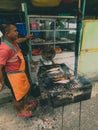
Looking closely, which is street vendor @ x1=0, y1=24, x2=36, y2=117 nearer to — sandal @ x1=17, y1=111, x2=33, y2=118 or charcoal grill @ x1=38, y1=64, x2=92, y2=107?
sandal @ x1=17, y1=111, x2=33, y2=118

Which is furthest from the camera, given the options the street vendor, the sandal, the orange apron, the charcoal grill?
the sandal

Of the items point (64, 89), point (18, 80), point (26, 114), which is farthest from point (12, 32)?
point (26, 114)

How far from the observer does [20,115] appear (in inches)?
145

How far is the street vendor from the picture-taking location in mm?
3098

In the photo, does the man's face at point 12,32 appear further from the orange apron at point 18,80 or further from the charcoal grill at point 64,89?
the charcoal grill at point 64,89

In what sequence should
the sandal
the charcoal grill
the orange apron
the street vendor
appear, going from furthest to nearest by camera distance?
the sandal < the orange apron < the street vendor < the charcoal grill

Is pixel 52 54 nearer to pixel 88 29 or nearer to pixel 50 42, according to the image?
pixel 88 29

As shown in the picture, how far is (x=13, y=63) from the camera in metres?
3.33

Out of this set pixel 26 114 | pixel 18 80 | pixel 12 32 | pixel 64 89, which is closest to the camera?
pixel 64 89

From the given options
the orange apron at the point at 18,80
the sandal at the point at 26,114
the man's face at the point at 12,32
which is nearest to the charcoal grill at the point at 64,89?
the orange apron at the point at 18,80

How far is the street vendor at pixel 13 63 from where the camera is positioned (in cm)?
310

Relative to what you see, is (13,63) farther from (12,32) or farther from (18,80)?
(12,32)

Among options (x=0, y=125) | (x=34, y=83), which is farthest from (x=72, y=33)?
(x=0, y=125)

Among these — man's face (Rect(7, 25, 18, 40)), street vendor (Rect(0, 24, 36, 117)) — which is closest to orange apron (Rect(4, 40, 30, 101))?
street vendor (Rect(0, 24, 36, 117))
